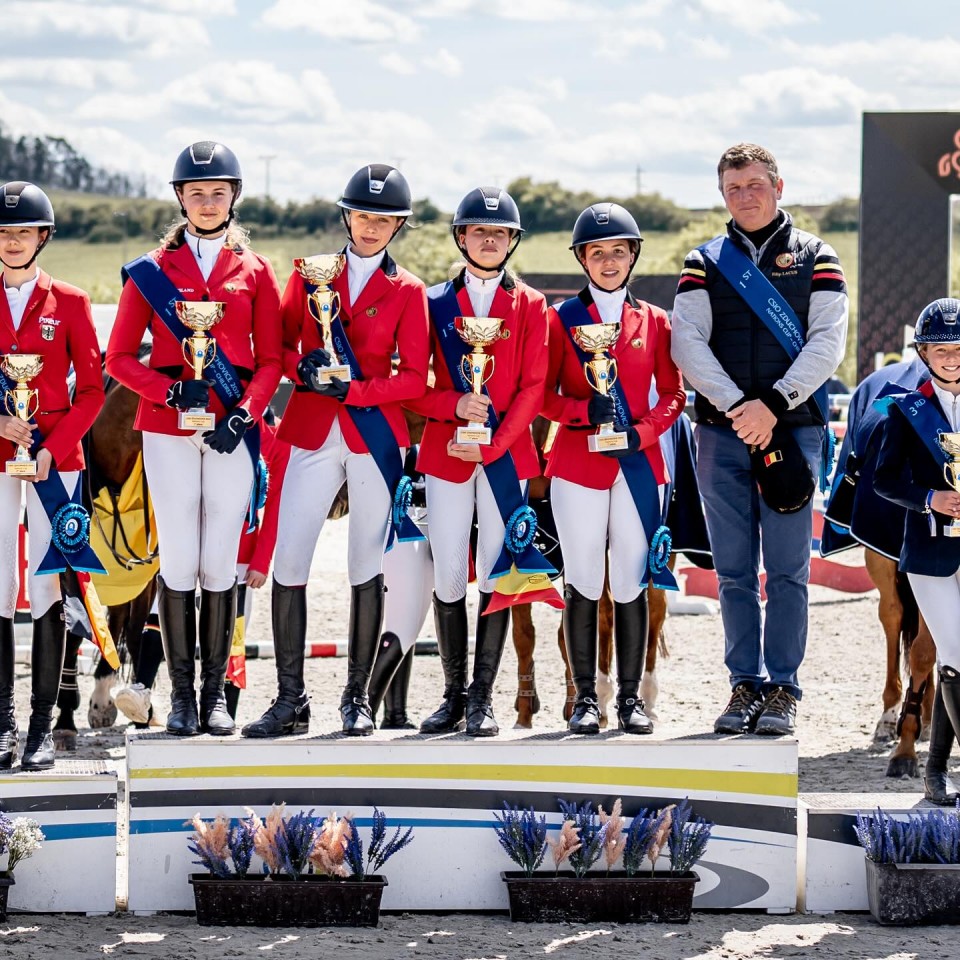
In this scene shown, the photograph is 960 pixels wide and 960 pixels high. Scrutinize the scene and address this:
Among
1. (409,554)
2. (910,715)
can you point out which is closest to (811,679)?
(910,715)

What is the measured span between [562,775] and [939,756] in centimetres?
143

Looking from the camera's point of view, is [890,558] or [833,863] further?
[890,558]

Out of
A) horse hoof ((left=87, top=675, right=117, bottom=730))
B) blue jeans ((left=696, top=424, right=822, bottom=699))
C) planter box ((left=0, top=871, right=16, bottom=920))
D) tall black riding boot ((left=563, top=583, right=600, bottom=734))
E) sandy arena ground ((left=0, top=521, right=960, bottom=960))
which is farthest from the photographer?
horse hoof ((left=87, top=675, right=117, bottom=730))

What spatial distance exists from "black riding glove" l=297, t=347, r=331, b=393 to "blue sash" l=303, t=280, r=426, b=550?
0.35 ft

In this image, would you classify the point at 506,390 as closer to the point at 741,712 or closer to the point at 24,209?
the point at 741,712

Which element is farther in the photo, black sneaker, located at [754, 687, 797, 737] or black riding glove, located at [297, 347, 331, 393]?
black sneaker, located at [754, 687, 797, 737]

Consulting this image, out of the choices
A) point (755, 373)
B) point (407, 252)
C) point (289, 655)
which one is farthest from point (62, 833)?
point (407, 252)

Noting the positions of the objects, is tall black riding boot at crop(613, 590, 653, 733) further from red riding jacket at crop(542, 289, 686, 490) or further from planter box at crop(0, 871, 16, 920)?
planter box at crop(0, 871, 16, 920)

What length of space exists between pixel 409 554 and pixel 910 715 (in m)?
2.49

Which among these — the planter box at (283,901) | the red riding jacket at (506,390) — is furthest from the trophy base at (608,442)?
the planter box at (283,901)

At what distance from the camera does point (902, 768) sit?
698 centimetres

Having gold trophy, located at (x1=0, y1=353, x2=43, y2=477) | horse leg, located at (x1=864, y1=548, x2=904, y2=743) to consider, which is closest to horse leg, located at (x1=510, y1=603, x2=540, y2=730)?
horse leg, located at (x1=864, y1=548, x2=904, y2=743)

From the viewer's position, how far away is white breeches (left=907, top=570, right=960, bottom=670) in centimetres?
546

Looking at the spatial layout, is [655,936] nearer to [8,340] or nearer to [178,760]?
[178,760]
